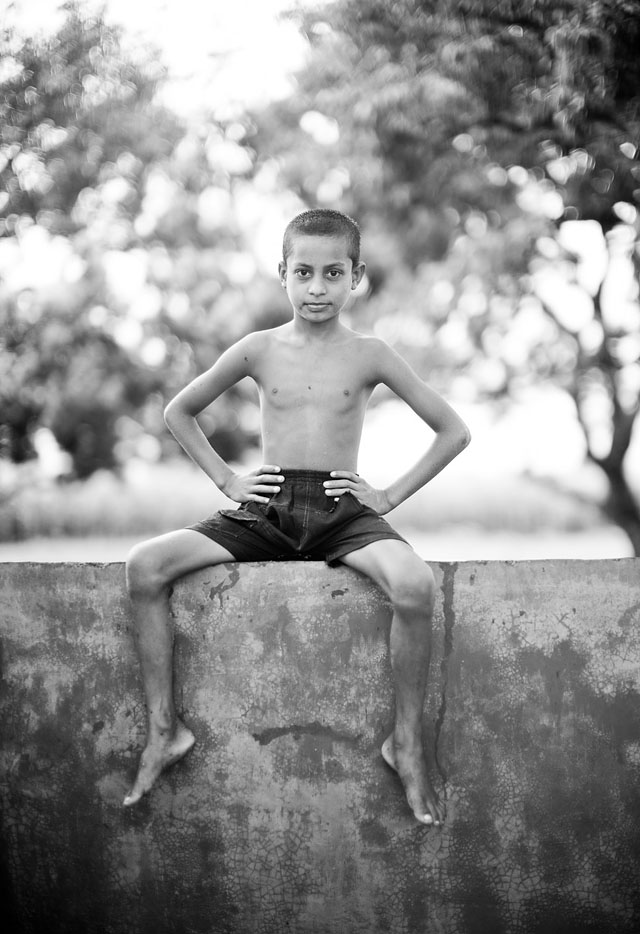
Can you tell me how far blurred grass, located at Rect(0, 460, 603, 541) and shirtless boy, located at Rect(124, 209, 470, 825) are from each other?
12.4 metres

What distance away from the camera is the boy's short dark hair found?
3145 millimetres

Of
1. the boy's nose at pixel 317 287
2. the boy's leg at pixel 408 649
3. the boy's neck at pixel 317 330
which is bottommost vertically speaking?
the boy's leg at pixel 408 649

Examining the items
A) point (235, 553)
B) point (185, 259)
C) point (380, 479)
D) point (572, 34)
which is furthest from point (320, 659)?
point (380, 479)

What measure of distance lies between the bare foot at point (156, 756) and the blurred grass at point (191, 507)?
41.9ft

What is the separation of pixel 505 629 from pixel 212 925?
4.18ft

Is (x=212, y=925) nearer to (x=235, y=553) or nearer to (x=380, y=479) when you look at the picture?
(x=235, y=553)

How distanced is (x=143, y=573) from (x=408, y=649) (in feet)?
2.65

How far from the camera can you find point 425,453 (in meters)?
3.15

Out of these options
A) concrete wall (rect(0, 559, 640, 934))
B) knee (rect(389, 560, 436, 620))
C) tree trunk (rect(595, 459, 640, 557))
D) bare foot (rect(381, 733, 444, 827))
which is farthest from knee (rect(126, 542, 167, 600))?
tree trunk (rect(595, 459, 640, 557))

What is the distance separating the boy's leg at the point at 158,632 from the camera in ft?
9.48

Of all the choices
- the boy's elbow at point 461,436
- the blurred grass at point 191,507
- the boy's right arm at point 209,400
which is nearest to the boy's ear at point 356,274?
the boy's right arm at point 209,400

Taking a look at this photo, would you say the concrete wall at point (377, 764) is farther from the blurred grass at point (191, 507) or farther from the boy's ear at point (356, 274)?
the blurred grass at point (191, 507)

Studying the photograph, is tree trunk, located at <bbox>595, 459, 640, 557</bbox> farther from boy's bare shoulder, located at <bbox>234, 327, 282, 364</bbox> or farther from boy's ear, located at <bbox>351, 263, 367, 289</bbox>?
boy's bare shoulder, located at <bbox>234, 327, 282, 364</bbox>

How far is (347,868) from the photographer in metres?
2.94
